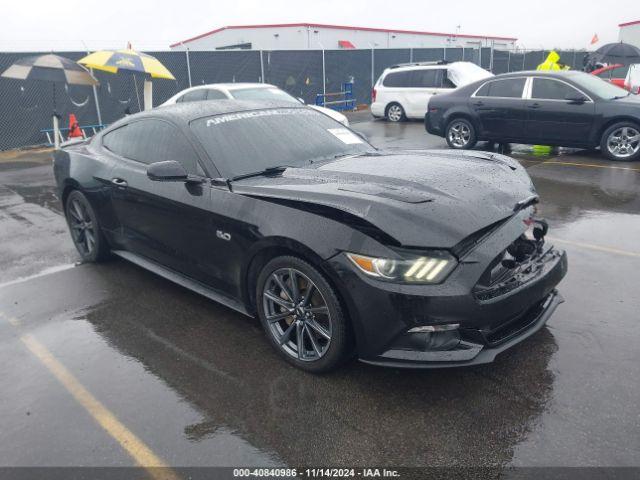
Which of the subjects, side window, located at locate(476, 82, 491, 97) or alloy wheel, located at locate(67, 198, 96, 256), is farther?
side window, located at locate(476, 82, 491, 97)

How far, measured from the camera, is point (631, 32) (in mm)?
35594

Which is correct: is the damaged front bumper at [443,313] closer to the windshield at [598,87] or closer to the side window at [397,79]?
the windshield at [598,87]

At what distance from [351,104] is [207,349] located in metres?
18.9

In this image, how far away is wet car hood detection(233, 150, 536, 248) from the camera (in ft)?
9.55

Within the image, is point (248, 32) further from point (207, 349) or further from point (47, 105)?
point (207, 349)

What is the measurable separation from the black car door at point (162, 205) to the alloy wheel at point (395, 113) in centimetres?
1266

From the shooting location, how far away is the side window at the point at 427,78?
1547 centimetres

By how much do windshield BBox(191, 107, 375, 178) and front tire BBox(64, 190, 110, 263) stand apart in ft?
5.82

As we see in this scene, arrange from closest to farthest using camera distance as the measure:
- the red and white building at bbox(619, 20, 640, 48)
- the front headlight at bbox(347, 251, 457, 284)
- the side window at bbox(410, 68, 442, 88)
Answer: the front headlight at bbox(347, 251, 457, 284)
the side window at bbox(410, 68, 442, 88)
the red and white building at bbox(619, 20, 640, 48)

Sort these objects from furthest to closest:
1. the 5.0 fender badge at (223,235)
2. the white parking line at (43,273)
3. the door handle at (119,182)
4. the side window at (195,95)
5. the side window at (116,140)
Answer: the side window at (195,95) < the white parking line at (43,273) < the side window at (116,140) < the door handle at (119,182) < the 5.0 fender badge at (223,235)

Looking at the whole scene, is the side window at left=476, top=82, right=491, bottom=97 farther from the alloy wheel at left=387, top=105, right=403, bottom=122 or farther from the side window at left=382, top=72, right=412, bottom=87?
the alloy wheel at left=387, top=105, right=403, bottom=122

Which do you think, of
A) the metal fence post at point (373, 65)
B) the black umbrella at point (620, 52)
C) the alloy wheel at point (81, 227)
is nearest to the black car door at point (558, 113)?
the alloy wheel at point (81, 227)

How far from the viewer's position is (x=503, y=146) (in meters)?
11.3

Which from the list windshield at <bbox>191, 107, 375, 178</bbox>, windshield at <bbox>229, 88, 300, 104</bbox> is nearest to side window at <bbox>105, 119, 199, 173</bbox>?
windshield at <bbox>191, 107, 375, 178</bbox>
